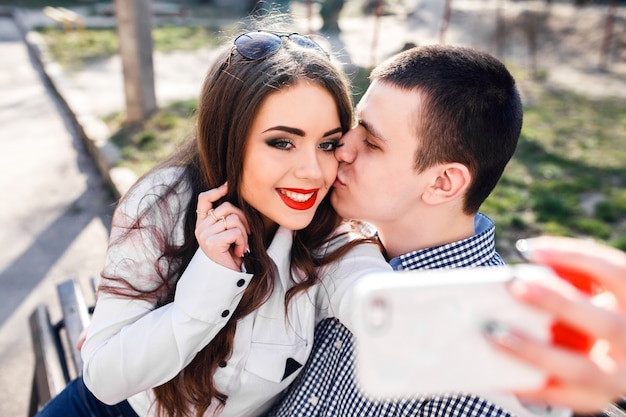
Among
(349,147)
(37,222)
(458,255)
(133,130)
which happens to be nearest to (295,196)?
(349,147)

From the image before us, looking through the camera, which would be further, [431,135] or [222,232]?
A: [431,135]

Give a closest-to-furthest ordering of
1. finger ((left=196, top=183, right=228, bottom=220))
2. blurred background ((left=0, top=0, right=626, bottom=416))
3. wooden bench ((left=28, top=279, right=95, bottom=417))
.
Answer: finger ((left=196, top=183, right=228, bottom=220)) → wooden bench ((left=28, top=279, right=95, bottom=417)) → blurred background ((left=0, top=0, right=626, bottom=416))

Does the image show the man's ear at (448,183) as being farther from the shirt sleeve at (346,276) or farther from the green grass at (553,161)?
the green grass at (553,161)

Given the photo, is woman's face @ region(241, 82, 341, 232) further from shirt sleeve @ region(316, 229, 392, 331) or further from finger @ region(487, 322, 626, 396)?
finger @ region(487, 322, 626, 396)

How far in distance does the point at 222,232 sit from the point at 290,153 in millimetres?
311

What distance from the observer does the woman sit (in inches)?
61.5

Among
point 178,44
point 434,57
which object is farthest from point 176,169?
point 178,44

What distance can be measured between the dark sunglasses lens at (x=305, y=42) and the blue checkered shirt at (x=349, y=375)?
68 cm

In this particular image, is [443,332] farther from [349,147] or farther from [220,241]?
[349,147]

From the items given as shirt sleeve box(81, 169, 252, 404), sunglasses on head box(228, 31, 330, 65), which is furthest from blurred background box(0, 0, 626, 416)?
shirt sleeve box(81, 169, 252, 404)

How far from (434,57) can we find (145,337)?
1.14 metres

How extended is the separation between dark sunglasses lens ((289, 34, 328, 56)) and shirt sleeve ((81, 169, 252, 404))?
0.71 metres

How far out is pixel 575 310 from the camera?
2.35 feet

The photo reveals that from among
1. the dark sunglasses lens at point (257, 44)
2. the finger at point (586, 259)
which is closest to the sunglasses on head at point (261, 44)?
the dark sunglasses lens at point (257, 44)
